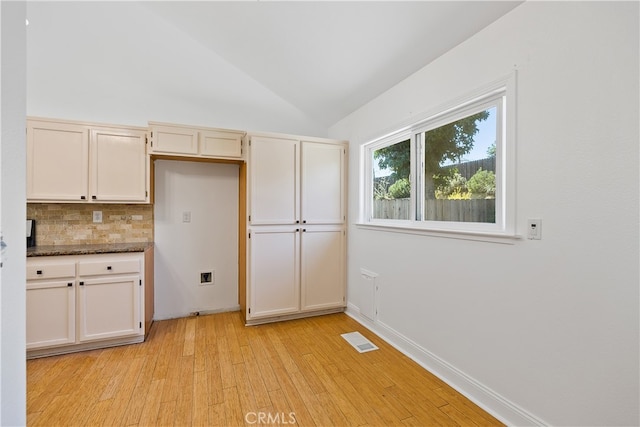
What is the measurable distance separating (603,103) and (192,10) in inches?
122

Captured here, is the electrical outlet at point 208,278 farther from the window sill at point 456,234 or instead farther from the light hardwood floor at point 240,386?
the window sill at point 456,234

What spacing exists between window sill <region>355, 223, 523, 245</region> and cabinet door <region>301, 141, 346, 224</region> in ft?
2.03

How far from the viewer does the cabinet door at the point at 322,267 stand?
10.4 ft

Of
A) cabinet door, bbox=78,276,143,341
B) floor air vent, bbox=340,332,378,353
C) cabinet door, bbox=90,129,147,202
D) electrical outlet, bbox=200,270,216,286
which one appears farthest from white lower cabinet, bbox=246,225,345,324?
cabinet door, bbox=90,129,147,202

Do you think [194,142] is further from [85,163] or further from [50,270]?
[50,270]

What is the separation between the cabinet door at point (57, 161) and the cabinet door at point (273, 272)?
1665mm

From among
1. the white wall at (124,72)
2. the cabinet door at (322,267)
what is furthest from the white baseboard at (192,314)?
the white wall at (124,72)

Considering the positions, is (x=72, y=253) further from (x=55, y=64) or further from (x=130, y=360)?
(x=55, y=64)

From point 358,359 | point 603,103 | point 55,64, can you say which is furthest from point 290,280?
point 55,64

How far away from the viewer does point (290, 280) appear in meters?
3.10

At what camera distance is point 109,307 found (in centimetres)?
248

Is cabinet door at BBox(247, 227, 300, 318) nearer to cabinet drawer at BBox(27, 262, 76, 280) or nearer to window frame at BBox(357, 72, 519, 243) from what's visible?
window frame at BBox(357, 72, 519, 243)

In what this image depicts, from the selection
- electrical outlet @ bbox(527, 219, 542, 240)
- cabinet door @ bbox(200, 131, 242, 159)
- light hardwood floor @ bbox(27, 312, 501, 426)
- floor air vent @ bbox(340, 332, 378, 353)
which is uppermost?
cabinet door @ bbox(200, 131, 242, 159)

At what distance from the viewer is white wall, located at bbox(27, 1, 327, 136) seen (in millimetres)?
2727
